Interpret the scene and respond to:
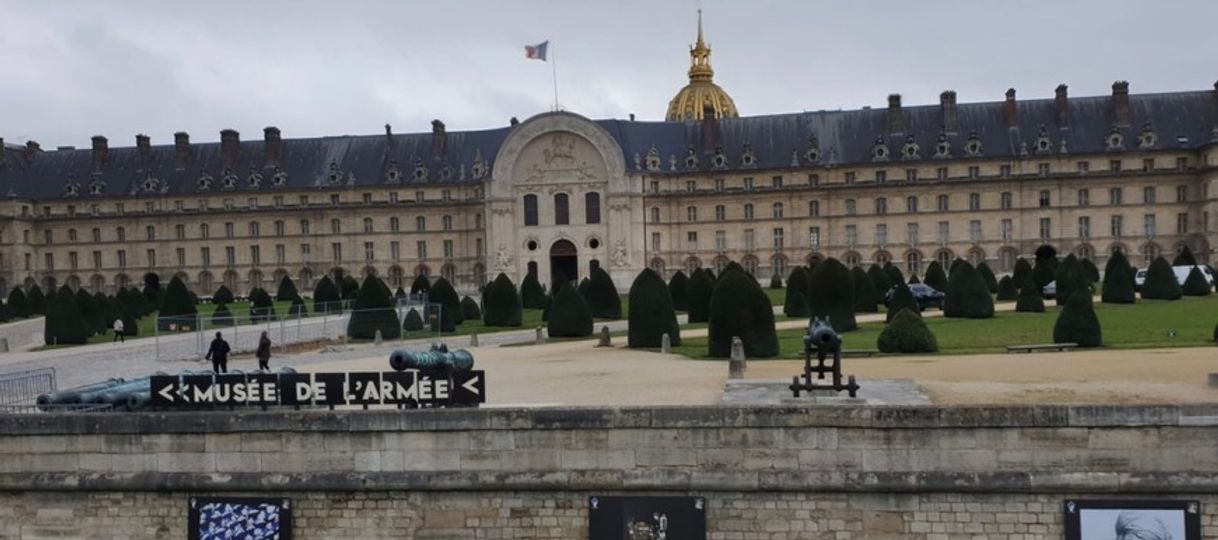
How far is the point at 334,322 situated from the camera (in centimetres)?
3428

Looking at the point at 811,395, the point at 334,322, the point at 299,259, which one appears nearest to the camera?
the point at 811,395

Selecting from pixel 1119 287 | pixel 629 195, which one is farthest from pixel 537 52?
pixel 1119 287

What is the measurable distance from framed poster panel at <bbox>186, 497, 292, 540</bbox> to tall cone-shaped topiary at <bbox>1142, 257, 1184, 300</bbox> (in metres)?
32.9

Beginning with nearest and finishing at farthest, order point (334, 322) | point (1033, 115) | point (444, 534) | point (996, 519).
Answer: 1. point (996, 519)
2. point (444, 534)
3. point (334, 322)
4. point (1033, 115)

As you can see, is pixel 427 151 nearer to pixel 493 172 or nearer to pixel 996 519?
pixel 493 172

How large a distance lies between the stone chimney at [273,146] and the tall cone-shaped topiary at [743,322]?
178 ft

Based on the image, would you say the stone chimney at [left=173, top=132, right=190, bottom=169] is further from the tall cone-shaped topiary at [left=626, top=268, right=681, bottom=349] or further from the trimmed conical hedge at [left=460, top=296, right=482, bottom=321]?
the tall cone-shaped topiary at [left=626, top=268, right=681, bottom=349]

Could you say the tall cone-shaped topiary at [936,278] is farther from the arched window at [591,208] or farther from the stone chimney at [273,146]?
the stone chimney at [273,146]

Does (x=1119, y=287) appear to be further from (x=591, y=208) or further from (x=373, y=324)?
(x=591, y=208)

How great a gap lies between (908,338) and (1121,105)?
47513 mm

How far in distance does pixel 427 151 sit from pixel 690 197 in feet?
58.4

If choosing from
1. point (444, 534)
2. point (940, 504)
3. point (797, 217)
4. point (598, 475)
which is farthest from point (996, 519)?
point (797, 217)

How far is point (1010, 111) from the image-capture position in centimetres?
6331

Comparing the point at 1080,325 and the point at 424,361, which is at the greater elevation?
the point at 424,361
